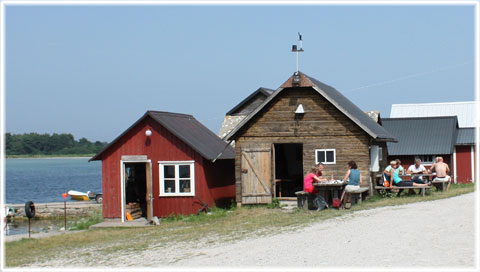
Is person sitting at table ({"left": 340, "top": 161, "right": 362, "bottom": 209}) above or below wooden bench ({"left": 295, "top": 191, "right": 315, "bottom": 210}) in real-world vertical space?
above

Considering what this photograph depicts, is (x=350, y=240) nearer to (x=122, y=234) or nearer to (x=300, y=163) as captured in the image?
(x=122, y=234)

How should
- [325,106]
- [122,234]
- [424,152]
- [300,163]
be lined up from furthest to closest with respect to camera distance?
[424,152]
[300,163]
[325,106]
[122,234]

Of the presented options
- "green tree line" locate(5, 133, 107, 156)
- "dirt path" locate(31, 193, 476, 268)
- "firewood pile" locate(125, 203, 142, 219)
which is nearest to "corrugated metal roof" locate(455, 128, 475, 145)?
"firewood pile" locate(125, 203, 142, 219)

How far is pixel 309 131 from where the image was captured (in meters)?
24.9

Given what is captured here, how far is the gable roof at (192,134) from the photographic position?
25453 millimetres

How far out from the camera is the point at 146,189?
26.5m

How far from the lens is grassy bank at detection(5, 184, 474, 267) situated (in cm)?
1631

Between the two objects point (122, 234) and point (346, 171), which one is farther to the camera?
point (346, 171)

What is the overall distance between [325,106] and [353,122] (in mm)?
1184

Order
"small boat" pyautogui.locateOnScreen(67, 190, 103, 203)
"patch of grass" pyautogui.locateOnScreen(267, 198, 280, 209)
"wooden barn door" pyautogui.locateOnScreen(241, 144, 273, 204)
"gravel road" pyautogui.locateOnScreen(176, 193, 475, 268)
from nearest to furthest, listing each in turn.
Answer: "gravel road" pyautogui.locateOnScreen(176, 193, 475, 268) < "patch of grass" pyautogui.locateOnScreen(267, 198, 280, 209) < "wooden barn door" pyautogui.locateOnScreen(241, 144, 273, 204) < "small boat" pyautogui.locateOnScreen(67, 190, 103, 203)

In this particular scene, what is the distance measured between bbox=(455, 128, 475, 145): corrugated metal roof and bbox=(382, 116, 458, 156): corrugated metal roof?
1.52 feet

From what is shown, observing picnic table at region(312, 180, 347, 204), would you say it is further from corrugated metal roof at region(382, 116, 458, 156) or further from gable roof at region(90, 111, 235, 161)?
corrugated metal roof at region(382, 116, 458, 156)

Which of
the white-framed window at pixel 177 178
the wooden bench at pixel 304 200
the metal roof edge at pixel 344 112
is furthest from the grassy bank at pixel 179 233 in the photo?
the metal roof edge at pixel 344 112

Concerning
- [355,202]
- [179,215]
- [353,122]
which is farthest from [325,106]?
[179,215]
